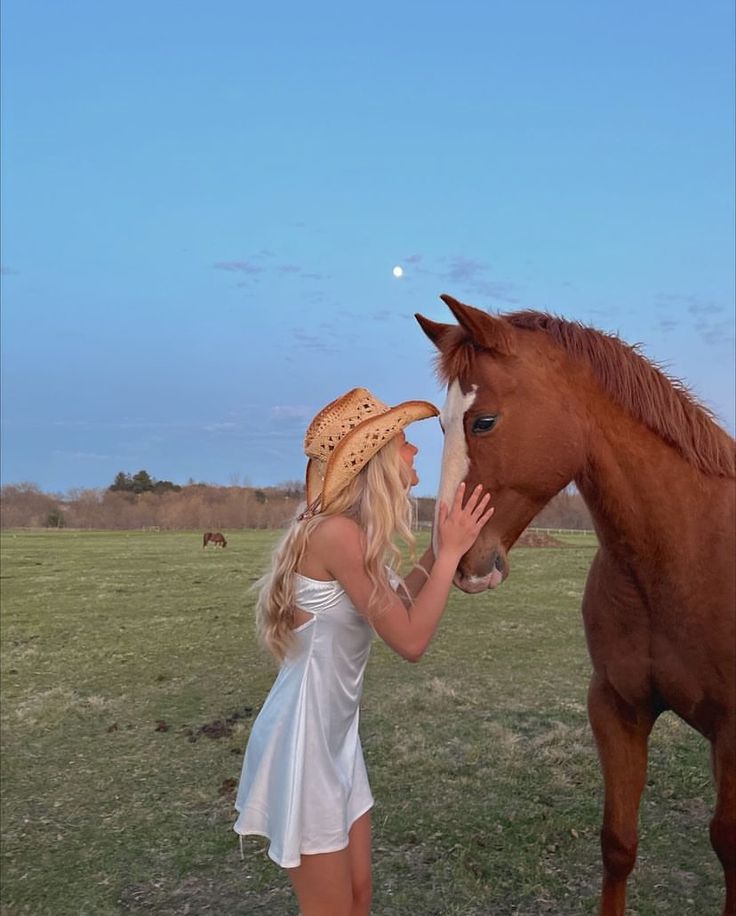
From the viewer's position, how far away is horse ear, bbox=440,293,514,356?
1962 mm

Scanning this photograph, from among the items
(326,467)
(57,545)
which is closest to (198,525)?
(57,545)

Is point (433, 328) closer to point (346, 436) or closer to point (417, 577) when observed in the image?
point (346, 436)

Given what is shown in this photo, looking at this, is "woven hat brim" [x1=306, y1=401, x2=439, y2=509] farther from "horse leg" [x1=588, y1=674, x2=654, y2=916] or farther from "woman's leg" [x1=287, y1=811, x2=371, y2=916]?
"horse leg" [x1=588, y1=674, x2=654, y2=916]

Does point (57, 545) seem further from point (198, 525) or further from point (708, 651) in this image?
point (708, 651)

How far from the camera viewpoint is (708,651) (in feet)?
6.97

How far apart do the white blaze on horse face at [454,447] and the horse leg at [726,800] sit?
3.63 feet

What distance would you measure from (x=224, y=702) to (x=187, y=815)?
175cm

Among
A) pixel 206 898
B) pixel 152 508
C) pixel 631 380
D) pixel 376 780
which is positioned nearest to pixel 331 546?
pixel 631 380

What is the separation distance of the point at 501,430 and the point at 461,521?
281mm

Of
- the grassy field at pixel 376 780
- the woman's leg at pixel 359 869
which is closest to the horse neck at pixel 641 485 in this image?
the woman's leg at pixel 359 869

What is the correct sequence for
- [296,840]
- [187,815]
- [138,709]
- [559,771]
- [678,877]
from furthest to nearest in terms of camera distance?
1. [138,709]
2. [559,771]
3. [187,815]
4. [678,877]
5. [296,840]

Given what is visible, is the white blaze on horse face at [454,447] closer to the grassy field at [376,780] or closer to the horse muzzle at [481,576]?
the horse muzzle at [481,576]

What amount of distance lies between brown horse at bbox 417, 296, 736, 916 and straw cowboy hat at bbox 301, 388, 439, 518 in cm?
15

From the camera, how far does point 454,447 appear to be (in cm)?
198
